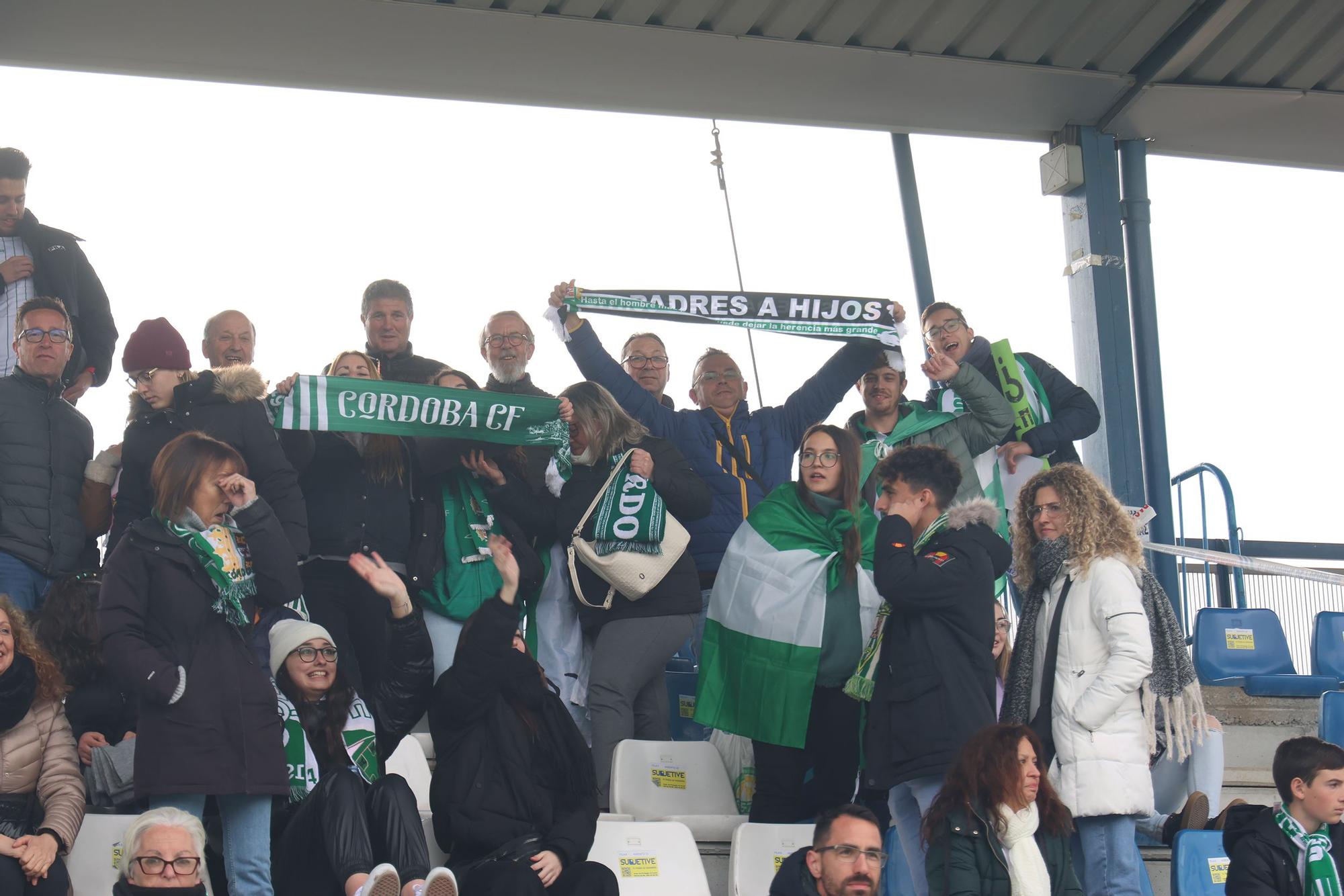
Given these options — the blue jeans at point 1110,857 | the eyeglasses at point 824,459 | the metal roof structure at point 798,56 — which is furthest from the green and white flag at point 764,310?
the blue jeans at point 1110,857

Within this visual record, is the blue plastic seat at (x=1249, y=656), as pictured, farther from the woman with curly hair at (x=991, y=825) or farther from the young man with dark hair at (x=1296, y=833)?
the woman with curly hair at (x=991, y=825)

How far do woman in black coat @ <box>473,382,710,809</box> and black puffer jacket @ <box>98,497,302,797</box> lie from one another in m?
1.32

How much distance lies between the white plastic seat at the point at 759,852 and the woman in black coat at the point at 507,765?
510mm

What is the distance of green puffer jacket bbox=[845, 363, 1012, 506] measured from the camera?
6312 millimetres

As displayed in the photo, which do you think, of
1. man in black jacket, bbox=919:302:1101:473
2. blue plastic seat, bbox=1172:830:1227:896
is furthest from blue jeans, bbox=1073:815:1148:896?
man in black jacket, bbox=919:302:1101:473

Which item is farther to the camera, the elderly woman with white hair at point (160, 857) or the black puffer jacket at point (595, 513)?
the black puffer jacket at point (595, 513)

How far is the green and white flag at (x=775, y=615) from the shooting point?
5.23 metres

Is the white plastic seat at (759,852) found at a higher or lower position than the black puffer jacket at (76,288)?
lower

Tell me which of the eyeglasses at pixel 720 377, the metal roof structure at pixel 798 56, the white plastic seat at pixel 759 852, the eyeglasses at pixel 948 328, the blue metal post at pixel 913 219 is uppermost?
the metal roof structure at pixel 798 56

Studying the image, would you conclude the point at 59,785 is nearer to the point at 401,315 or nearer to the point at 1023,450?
the point at 401,315

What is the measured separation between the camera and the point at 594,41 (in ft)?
24.6

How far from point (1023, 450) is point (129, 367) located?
365 centimetres

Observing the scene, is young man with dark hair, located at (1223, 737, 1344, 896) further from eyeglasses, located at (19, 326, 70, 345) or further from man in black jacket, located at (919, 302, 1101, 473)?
eyeglasses, located at (19, 326, 70, 345)

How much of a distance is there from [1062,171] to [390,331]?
4075 mm
